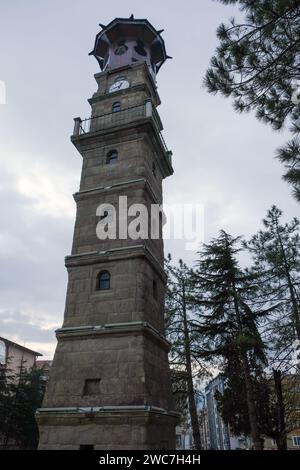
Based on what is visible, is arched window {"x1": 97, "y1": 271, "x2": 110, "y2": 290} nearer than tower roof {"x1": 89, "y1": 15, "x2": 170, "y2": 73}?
Yes

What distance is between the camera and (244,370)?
15.9m

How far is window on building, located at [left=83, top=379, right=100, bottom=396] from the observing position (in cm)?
1112

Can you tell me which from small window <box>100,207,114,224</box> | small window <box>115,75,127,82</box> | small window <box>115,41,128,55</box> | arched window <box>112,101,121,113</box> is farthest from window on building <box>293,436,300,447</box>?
small window <box>115,41,128,55</box>

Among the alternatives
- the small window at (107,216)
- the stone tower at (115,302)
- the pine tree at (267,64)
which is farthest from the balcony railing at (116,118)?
the pine tree at (267,64)

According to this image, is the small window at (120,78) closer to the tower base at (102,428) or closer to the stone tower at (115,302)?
the stone tower at (115,302)

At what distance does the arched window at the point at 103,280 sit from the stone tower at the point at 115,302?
0.04 m

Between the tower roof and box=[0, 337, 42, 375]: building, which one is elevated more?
the tower roof

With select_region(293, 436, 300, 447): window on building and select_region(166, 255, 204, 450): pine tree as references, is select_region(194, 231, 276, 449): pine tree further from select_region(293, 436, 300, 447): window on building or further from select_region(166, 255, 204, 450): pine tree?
select_region(293, 436, 300, 447): window on building

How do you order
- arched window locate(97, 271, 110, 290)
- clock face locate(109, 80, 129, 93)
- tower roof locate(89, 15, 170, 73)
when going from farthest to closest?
tower roof locate(89, 15, 170, 73) → clock face locate(109, 80, 129, 93) → arched window locate(97, 271, 110, 290)

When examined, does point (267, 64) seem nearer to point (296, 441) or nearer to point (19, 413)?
point (19, 413)

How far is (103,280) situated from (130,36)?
1521 cm

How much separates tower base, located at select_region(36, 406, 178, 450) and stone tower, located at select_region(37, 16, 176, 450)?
0.03m

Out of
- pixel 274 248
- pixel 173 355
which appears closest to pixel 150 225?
pixel 274 248
